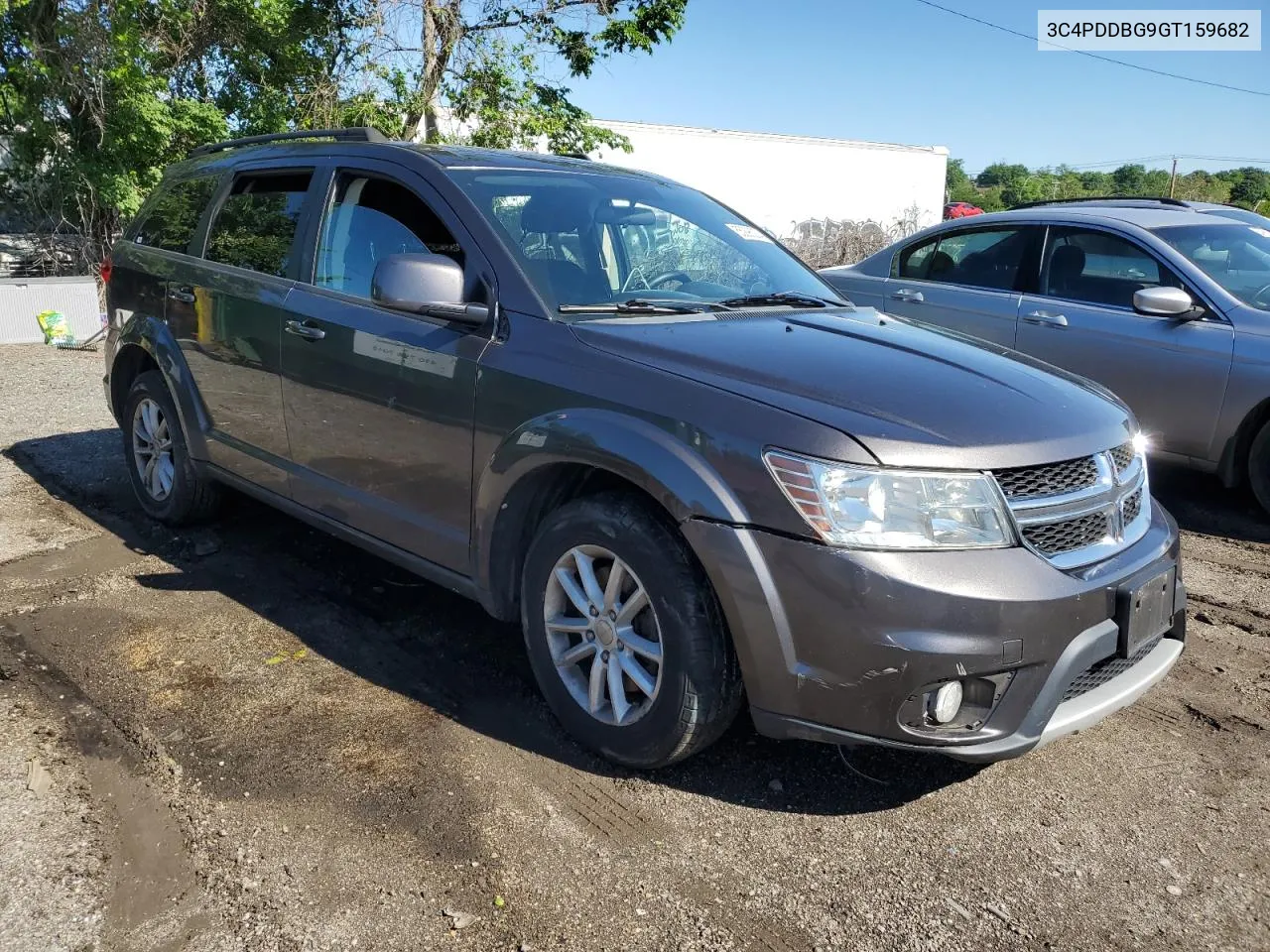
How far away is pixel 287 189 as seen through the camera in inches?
173

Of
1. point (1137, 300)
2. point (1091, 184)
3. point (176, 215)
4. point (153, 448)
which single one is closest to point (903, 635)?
point (1137, 300)

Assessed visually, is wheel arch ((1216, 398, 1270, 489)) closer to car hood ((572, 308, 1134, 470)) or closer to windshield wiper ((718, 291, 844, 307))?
car hood ((572, 308, 1134, 470))

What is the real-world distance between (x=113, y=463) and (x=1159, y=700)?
6.08m

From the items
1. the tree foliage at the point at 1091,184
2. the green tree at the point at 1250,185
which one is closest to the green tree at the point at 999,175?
the tree foliage at the point at 1091,184

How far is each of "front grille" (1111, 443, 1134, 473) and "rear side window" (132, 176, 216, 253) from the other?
4.09 m

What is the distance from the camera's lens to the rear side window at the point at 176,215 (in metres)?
5.02

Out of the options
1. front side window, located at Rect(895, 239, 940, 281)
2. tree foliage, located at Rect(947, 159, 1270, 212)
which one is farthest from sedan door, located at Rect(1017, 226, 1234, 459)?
tree foliage, located at Rect(947, 159, 1270, 212)

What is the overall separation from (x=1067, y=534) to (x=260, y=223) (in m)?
3.54

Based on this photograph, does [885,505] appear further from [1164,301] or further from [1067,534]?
[1164,301]

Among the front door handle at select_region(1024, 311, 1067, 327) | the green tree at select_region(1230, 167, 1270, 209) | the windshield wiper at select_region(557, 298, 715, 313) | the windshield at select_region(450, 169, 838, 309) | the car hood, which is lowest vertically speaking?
the car hood

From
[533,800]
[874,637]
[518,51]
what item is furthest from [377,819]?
[518,51]

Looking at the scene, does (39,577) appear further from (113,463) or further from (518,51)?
(518,51)

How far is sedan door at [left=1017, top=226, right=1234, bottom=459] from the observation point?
18.6ft

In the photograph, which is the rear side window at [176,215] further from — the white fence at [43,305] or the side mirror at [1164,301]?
the white fence at [43,305]
